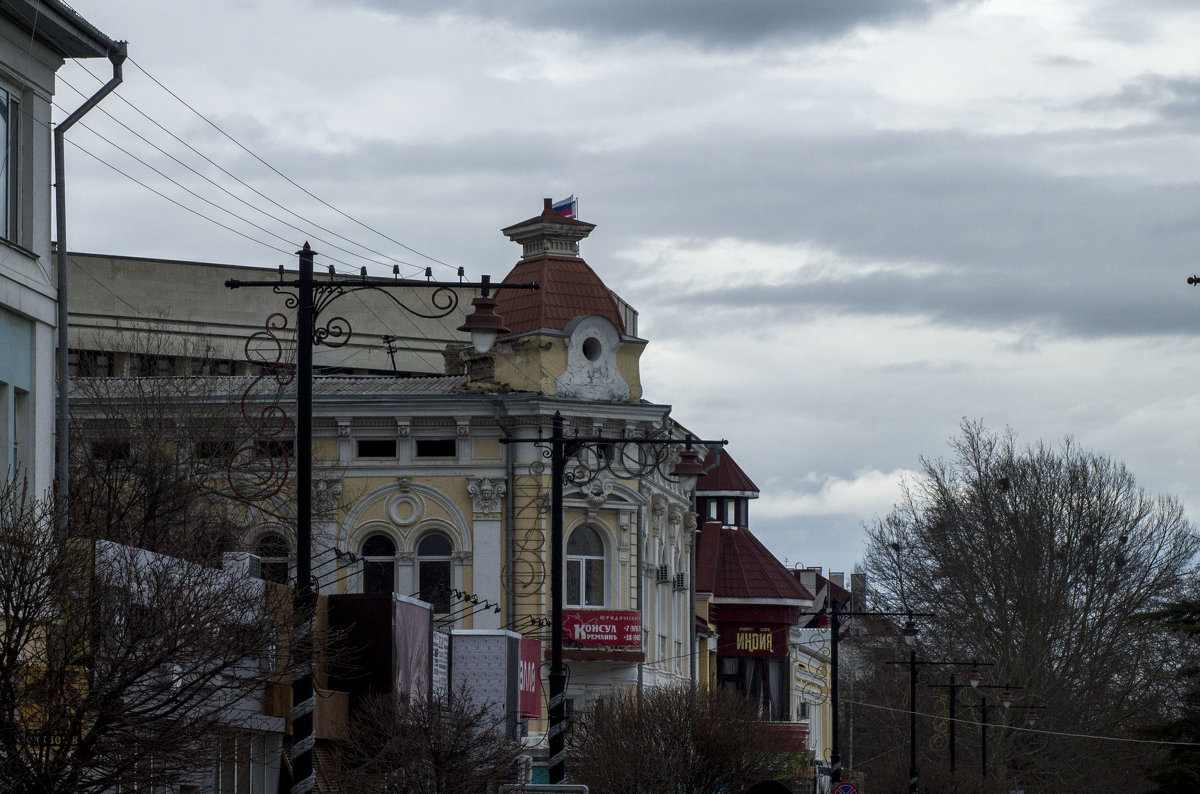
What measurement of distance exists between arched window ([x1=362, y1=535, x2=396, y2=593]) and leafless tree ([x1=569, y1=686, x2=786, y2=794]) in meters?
10.6

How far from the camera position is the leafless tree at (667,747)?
31.9 metres

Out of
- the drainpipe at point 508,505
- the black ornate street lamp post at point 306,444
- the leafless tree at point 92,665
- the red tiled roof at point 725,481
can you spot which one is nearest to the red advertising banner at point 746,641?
the red tiled roof at point 725,481

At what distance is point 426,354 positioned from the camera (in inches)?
2677

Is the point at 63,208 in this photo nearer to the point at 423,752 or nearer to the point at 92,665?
the point at 423,752

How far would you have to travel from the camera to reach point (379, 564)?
46.5 meters

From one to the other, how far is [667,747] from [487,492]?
1357 cm

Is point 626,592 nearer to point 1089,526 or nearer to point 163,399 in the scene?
point 163,399

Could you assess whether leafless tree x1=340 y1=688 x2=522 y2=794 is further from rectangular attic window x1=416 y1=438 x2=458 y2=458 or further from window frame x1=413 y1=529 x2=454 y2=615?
rectangular attic window x1=416 y1=438 x2=458 y2=458

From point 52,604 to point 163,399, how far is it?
32871 mm

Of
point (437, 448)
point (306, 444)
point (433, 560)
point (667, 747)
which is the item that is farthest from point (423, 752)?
point (437, 448)

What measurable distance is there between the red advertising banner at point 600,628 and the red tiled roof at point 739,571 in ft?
47.2

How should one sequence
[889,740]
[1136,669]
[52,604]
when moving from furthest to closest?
[889,740]
[1136,669]
[52,604]

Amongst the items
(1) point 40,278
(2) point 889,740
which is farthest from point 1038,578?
(1) point 40,278

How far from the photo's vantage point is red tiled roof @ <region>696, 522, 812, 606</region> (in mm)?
61188
